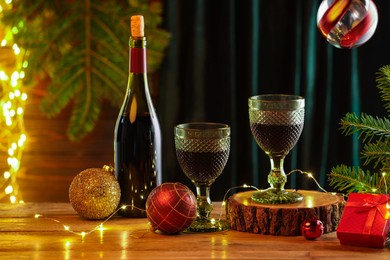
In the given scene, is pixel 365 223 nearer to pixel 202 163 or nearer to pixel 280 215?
pixel 280 215

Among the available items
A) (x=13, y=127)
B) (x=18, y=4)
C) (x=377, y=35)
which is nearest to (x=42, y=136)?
(x=13, y=127)

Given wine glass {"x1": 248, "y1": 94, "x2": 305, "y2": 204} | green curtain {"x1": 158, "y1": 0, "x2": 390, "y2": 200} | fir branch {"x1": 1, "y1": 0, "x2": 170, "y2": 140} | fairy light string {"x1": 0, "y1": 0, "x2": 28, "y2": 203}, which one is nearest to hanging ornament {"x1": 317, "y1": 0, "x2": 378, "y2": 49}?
wine glass {"x1": 248, "y1": 94, "x2": 305, "y2": 204}

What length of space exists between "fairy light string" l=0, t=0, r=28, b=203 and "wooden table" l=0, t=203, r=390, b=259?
1.06 metres

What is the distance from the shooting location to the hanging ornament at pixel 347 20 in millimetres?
1325

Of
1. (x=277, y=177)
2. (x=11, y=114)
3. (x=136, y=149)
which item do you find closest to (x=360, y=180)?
(x=277, y=177)

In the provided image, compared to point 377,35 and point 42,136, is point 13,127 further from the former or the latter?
point 377,35

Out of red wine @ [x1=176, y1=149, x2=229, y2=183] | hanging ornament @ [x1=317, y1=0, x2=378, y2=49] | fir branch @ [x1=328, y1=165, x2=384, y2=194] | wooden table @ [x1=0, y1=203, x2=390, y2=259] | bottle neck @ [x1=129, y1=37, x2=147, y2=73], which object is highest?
hanging ornament @ [x1=317, y1=0, x2=378, y2=49]

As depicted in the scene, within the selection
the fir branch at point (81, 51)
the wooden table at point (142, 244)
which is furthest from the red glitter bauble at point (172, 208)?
the fir branch at point (81, 51)

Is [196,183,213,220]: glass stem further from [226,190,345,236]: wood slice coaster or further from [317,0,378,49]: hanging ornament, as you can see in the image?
[317,0,378,49]: hanging ornament

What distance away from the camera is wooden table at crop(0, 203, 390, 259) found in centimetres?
130

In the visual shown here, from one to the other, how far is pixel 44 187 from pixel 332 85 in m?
1.04

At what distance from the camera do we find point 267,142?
58.7 inches

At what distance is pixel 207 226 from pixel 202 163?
121mm

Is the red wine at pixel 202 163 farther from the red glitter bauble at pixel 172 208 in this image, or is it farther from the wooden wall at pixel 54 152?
the wooden wall at pixel 54 152
